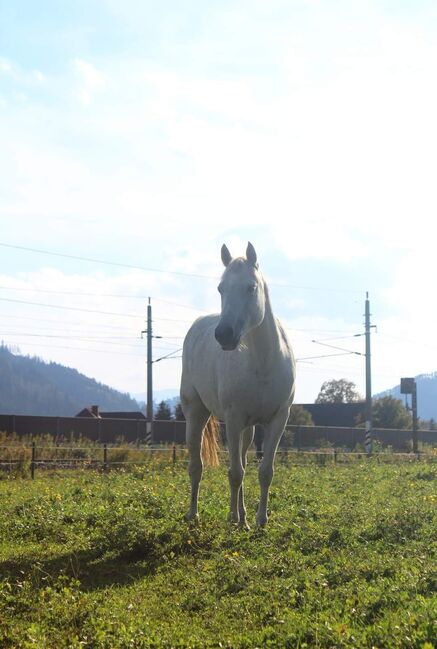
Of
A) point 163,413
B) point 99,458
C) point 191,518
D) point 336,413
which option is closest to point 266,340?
point 191,518

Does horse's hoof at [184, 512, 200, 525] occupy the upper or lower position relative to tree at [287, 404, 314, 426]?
lower

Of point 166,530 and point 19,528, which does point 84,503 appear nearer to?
point 19,528

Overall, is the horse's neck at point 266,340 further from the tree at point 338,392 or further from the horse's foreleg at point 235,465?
the tree at point 338,392

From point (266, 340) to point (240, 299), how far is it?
928 millimetres

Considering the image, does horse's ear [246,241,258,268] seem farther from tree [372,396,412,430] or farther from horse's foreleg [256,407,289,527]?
tree [372,396,412,430]

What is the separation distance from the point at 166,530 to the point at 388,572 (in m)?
2.97

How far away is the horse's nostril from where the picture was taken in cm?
766

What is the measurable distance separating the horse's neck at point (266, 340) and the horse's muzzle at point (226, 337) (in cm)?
112

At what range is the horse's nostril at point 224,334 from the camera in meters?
7.66

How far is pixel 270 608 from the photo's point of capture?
5.70 m

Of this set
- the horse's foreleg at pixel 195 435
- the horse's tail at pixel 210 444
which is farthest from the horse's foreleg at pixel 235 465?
the horse's tail at pixel 210 444

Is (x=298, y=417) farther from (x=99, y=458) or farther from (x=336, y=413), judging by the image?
(x=99, y=458)

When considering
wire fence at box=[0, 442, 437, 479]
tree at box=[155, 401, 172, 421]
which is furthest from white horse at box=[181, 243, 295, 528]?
tree at box=[155, 401, 172, 421]

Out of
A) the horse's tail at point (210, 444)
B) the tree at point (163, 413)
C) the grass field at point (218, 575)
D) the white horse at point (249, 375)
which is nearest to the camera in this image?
the grass field at point (218, 575)
